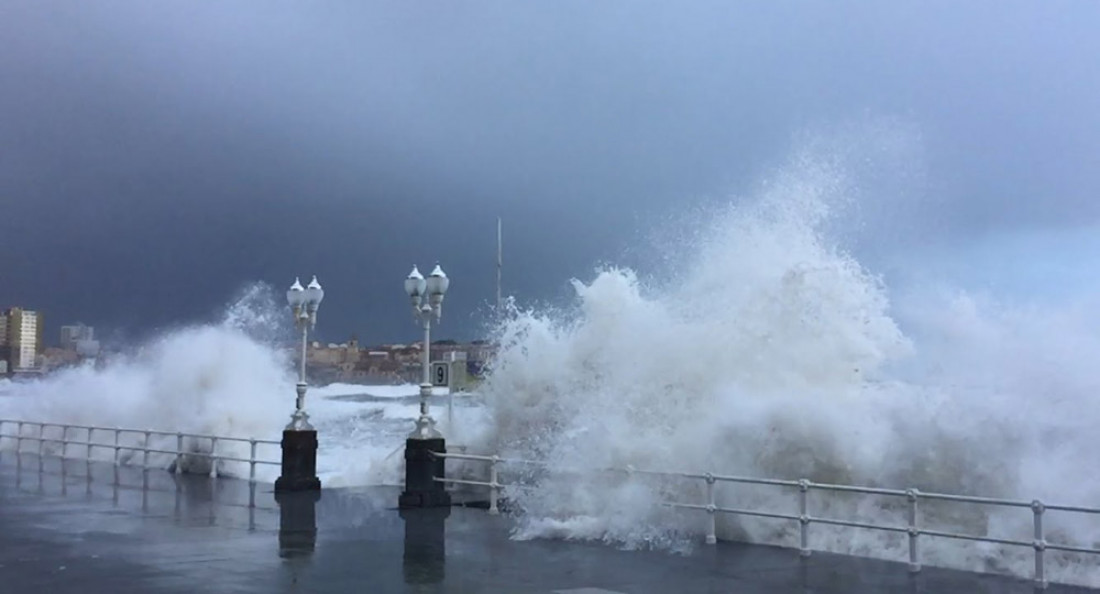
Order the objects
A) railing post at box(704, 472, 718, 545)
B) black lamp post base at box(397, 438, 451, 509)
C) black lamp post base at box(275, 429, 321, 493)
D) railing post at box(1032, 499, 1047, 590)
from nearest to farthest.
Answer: railing post at box(1032, 499, 1047, 590)
railing post at box(704, 472, 718, 545)
black lamp post base at box(397, 438, 451, 509)
black lamp post base at box(275, 429, 321, 493)

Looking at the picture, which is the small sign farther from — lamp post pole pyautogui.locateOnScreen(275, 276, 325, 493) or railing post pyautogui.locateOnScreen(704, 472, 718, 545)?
railing post pyautogui.locateOnScreen(704, 472, 718, 545)

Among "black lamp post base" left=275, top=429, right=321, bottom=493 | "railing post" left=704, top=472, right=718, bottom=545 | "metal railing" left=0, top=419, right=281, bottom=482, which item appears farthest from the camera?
"metal railing" left=0, top=419, right=281, bottom=482

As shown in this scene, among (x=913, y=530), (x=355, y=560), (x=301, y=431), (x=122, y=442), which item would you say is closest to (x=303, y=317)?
(x=301, y=431)

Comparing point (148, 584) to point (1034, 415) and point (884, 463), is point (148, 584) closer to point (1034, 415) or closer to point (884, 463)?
point (884, 463)

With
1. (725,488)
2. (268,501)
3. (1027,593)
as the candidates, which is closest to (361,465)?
(268,501)

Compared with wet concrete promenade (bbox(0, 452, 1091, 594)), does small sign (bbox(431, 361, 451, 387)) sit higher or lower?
higher

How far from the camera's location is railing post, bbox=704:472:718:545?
13.2 metres

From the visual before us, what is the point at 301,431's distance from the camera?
2016cm

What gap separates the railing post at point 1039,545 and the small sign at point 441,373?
10.9m

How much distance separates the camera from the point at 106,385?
1492 inches

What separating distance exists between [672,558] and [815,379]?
7.62 metres

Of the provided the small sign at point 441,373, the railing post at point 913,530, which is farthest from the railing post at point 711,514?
the small sign at point 441,373

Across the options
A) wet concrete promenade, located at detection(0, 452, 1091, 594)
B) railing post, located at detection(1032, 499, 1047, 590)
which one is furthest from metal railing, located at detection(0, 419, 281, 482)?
railing post, located at detection(1032, 499, 1047, 590)

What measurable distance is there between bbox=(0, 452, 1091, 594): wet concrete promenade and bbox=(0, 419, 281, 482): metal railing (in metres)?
5.57
